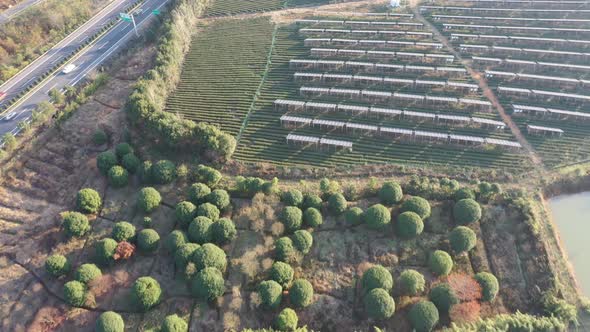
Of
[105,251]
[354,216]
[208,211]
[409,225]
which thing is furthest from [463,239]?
[105,251]

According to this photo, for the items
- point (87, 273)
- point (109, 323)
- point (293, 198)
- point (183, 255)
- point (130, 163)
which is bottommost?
point (109, 323)

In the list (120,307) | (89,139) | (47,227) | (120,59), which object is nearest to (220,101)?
(89,139)

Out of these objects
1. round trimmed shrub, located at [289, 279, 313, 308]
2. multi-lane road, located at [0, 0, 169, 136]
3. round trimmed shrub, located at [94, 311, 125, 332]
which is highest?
multi-lane road, located at [0, 0, 169, 136]

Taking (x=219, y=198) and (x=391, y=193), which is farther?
(x=219, y=198)

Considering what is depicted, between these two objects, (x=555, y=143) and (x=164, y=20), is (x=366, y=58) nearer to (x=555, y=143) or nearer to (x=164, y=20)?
(x=555, y=143)

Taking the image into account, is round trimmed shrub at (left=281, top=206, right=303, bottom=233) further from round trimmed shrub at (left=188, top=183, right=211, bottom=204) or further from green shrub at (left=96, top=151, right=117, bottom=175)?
green shrub at (left=96, top=151, right=117, bottom=175)

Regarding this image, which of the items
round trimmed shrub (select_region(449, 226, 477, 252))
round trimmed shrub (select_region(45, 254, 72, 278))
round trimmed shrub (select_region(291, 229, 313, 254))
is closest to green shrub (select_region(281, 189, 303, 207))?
round trimmed shrub (select_region(291, 229, 313, 254))

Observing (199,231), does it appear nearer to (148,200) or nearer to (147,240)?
(147,240)

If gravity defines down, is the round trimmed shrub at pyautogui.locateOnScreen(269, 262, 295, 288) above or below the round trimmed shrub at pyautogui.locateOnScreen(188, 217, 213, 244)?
below
